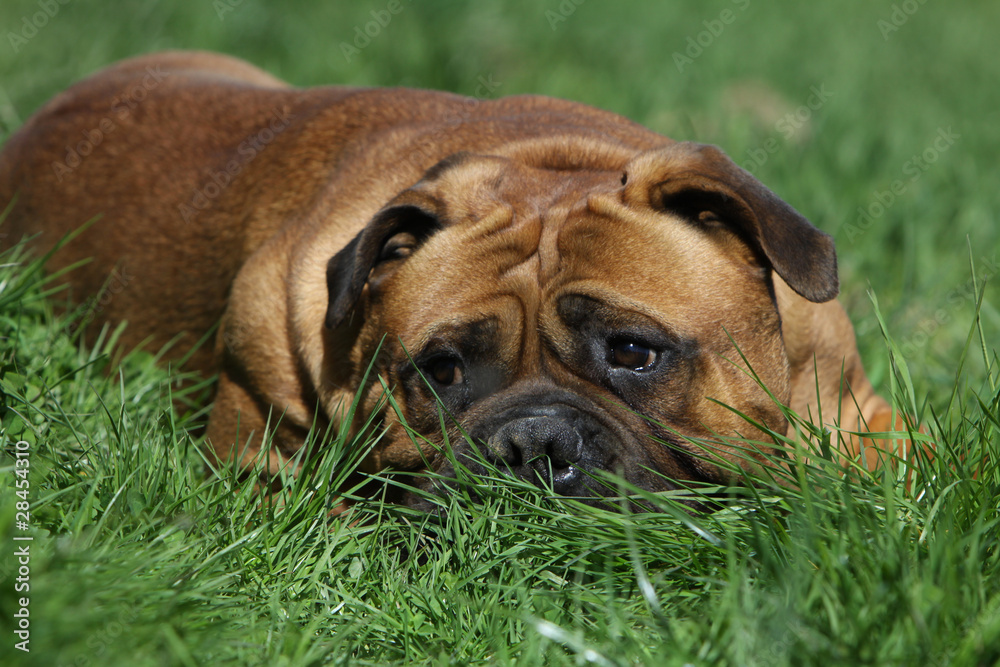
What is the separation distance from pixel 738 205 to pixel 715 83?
578 cm

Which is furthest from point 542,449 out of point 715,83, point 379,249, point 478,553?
point 715,83

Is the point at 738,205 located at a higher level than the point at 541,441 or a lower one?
higher

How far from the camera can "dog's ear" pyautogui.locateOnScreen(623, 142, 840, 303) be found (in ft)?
9.95

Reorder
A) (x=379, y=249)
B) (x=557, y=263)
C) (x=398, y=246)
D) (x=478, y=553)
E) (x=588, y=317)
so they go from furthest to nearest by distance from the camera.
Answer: (x=398, y=246)
(x=379, y=249)
(x=557, y=263)
(x=588, y=317)
(x=478, y=553)

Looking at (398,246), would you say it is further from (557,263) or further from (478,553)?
(478,553)

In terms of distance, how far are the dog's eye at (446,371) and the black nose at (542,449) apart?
36cm

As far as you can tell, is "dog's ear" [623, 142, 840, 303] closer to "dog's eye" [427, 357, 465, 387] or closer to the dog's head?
the dog's head

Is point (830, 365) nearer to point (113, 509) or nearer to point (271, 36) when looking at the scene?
point (113, 509)

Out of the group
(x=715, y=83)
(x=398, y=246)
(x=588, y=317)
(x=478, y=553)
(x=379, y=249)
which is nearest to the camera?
(x=478, y=553)

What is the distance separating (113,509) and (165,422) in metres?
0.92

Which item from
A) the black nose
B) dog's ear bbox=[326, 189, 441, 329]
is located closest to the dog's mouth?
the black nose

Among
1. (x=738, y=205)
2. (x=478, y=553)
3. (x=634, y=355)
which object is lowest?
(x=478, y=553)

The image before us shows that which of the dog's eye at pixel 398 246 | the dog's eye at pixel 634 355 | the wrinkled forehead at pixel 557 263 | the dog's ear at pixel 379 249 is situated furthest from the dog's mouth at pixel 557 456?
the dog's eye at pixel 398 246

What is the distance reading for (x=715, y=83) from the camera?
8477 mm
